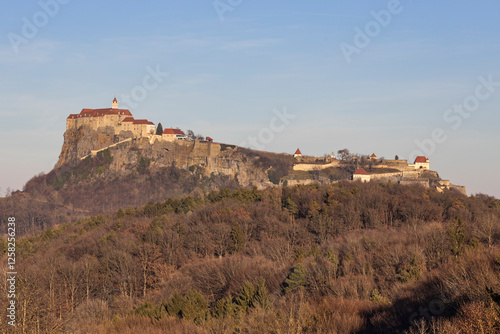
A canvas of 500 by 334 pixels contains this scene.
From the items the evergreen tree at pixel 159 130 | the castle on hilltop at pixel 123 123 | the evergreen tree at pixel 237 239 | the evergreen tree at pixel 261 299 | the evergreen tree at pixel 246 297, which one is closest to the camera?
the evergreen tree at pixel 261 299

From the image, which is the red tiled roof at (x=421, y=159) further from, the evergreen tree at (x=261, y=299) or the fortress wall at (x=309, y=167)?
the evergreen tree at (x=261, y=299)

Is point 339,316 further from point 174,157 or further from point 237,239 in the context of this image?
point 174,157

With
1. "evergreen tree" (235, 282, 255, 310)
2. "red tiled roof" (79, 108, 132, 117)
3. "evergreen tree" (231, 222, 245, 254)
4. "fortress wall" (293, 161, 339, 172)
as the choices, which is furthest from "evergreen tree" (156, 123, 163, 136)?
"evergreen tree" (235, 282, 255, 310)

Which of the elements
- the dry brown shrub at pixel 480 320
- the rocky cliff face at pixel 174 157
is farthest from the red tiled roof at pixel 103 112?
the dry brown shrub at pixel 480 320

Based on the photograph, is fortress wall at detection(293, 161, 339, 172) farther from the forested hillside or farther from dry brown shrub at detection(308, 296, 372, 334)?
dry brown shrub at detection(308, 296, 372, 334)

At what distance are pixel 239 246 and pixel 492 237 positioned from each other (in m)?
19.7

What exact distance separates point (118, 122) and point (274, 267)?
8099 cm

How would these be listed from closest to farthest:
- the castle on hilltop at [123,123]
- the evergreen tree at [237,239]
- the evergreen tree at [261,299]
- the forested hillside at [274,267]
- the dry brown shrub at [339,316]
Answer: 1. the dry brown shrub at [339,316]
2. the forested hillside at [274,267]
3. the evergreen tree at [261,299]
4. the evergreen tree at [237,239]
5. the castle on hilltop at [123,123]

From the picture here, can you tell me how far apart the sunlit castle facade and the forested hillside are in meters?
43.6

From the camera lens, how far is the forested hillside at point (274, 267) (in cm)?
2591

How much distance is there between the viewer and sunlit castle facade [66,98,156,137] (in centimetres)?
11469

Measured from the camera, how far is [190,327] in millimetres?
27656

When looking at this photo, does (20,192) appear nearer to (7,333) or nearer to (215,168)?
(215,168)

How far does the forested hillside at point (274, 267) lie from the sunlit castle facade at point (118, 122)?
43.6 metres
